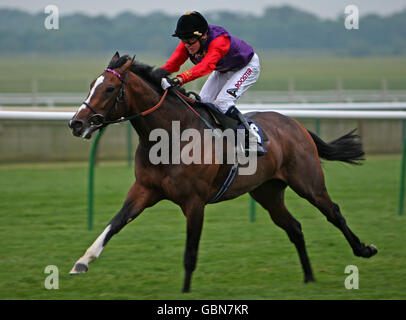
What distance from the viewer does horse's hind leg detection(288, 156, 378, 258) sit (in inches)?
199

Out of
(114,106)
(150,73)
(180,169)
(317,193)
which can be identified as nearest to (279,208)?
(317,193)

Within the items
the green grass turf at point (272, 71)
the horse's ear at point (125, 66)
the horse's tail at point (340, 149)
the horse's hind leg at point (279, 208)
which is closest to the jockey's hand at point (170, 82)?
the horse's ear at point (125, 66)

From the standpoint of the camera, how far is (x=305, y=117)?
668 cm

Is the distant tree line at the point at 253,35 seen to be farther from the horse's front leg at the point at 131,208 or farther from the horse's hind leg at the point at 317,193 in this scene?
the horse's front leg at the point at 131,208

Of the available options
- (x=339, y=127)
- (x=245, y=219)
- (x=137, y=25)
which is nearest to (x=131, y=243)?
(x=245, y=219)

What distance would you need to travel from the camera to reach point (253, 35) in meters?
80.4

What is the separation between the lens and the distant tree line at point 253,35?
77.6 m

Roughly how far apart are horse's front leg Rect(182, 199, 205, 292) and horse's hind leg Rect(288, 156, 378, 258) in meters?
0.98

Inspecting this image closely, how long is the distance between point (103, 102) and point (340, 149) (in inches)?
90.3

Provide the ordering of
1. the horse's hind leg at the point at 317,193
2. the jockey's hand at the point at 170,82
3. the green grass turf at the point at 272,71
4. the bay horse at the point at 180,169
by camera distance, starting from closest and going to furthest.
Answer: the bay horse at the point at 180,169 → the jockey's hand at the point at 170,82 → the horse's hind leg at the point at 317,193 → the green grass turf at the point at 272,71

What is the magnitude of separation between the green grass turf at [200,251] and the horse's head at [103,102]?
114 centimetres

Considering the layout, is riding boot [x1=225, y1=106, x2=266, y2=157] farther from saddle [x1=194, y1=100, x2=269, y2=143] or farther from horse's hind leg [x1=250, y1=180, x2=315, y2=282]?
horse's hind leg [x1=250, y1=180, x2=315, y2=282]

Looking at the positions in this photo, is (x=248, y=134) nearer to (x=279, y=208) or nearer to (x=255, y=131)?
(x=255, y=131)

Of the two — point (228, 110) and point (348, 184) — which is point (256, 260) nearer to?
point (228, 110)
